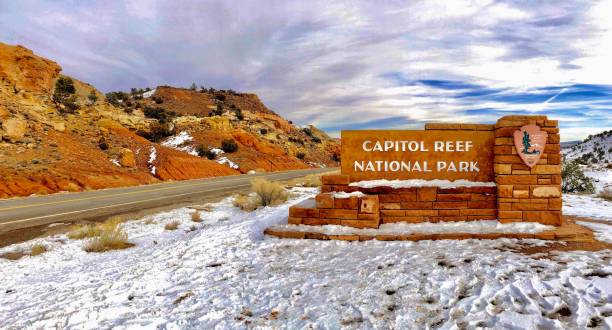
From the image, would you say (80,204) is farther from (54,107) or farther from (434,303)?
(54,107)

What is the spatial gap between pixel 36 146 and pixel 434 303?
25.4m

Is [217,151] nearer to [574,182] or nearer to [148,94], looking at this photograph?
[574,182]

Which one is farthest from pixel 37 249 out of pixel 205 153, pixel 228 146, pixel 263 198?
pixel 228 146

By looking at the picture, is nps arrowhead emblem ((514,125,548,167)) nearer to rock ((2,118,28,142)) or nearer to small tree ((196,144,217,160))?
rock ((2,118,28,142))

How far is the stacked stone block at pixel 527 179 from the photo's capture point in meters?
6.13

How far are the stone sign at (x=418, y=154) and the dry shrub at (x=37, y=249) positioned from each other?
6076 millimetres

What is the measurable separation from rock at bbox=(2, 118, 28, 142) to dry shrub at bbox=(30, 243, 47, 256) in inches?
747

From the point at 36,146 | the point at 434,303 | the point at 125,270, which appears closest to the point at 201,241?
the point at 125,270

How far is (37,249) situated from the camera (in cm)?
672

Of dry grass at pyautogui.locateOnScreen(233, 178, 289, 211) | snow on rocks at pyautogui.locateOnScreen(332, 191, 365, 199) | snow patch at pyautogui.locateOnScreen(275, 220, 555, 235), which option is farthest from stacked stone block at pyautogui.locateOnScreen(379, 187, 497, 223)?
dry grass at pyautogui.locateOnScreen(233, 178, 289, 211)

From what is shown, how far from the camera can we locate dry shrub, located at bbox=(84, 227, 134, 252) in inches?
271

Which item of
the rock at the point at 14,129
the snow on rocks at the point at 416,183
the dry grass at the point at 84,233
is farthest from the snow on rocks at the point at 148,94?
the snow on rocks at the point at 416,183

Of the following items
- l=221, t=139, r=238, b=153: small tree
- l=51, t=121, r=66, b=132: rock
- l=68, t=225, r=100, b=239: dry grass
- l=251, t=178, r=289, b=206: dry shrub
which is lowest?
l=68, t=225, r=100, b=239: dry grass

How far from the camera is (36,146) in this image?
2147 centimetres
